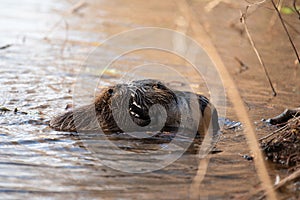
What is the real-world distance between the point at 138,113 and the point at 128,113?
3.7 inches

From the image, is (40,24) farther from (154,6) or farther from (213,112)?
(213,112)

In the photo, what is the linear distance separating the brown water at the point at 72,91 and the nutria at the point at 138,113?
201 millimetres

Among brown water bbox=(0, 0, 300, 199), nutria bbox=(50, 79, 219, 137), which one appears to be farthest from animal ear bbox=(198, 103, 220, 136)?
brown water bbox=(0, 0, 300, 199)

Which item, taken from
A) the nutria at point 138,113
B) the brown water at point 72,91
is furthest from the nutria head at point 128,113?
the brown water at point 72,91

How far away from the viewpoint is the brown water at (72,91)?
359 cm

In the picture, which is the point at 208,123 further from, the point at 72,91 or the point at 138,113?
the point at 72,91

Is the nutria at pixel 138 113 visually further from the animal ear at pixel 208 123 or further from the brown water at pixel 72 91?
the brown water at pixel 72 91

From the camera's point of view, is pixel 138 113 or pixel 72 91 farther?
pixel 72 91

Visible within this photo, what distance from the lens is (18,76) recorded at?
648 centimetres

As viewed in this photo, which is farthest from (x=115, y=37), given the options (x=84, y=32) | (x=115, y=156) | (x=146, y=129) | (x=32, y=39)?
(x=115, y=156)

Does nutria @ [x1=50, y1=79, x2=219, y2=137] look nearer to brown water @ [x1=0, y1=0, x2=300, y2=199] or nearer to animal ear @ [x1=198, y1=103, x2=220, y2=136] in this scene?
animal ear @ [x1=198, y1=103, x2=220, y2=136]

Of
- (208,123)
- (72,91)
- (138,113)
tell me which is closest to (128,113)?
(138,113)

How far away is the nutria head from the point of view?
4797 mm

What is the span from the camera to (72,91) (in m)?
6.18
